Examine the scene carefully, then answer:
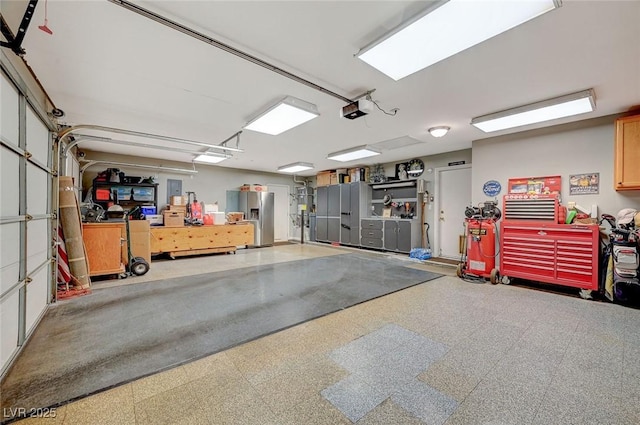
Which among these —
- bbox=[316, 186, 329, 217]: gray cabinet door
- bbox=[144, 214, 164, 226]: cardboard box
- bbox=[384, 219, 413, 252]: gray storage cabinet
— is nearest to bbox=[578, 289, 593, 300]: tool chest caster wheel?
bbox=[384, 219, 413, 252]: gray storage cabinet

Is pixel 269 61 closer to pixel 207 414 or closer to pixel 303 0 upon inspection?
pixel 303 0

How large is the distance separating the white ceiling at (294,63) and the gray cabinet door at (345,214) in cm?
402

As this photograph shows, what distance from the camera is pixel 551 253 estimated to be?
3707 millimetres

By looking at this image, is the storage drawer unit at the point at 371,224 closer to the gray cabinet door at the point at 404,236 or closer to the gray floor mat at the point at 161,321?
the gray cabinet door at the point at 404,236

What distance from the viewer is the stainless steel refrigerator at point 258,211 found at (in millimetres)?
8016

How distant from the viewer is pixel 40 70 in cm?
246

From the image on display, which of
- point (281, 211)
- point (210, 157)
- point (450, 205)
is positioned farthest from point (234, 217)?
point (450, 205)

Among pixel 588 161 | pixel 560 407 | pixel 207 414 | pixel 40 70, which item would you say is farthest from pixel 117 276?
pixel 588 161

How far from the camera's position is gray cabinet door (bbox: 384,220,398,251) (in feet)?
22.3

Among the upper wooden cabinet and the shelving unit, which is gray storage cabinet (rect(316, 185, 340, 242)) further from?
the upper wooden cabinet

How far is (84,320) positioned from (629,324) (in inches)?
223

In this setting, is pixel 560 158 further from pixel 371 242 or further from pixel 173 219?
pixel 173 219

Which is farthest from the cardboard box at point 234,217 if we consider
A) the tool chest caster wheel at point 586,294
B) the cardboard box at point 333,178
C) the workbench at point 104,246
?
the tool chest caster wheel at point 586,294

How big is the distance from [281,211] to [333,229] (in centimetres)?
231
